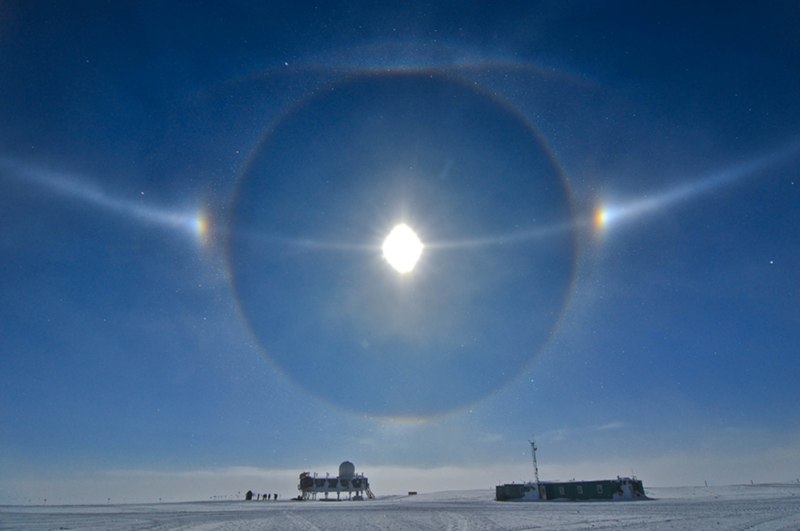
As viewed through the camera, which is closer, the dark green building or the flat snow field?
the flat snow field

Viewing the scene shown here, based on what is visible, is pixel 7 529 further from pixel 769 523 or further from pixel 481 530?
pixel 769 523

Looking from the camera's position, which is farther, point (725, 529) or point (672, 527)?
point (672, 527)

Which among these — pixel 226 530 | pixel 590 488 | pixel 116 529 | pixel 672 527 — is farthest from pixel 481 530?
pixel 590 488

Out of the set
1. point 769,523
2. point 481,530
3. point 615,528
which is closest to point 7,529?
point 481,530

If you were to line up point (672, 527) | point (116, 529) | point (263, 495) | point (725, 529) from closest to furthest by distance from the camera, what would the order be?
point (725, 529) < point (672, 527) < point (116, 529) < point (263, 495)

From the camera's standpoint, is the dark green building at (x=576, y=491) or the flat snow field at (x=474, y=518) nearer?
the flat snow field at (x=474, y=518)

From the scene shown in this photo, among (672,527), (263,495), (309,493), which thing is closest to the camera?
(672,527)

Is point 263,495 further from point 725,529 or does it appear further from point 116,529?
point 725,529

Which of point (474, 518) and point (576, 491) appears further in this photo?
point (576, 491)

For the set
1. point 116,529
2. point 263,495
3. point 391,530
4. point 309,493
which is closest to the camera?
point 391,530
